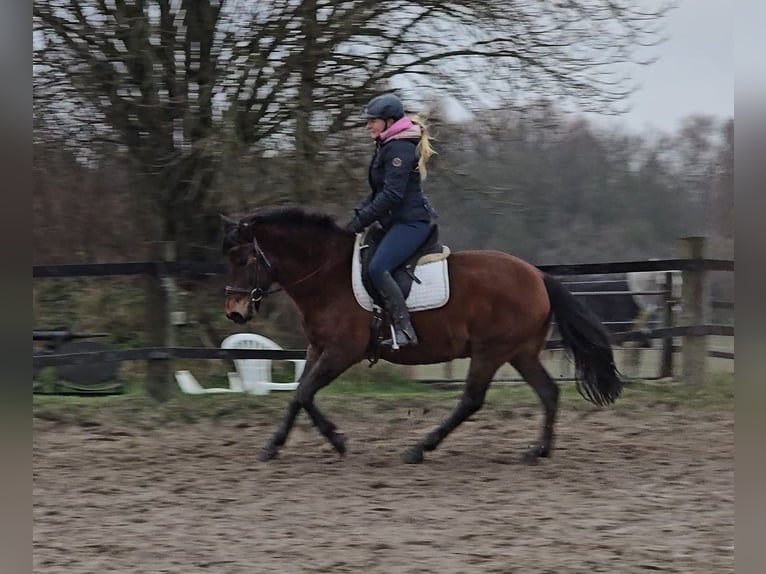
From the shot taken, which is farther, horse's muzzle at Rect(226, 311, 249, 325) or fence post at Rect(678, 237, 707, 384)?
fence post at Rect(678, 237, 707, 384)

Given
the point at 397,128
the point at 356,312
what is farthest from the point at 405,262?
the point at 397,128

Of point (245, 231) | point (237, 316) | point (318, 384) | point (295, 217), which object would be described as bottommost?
point (318, 384)

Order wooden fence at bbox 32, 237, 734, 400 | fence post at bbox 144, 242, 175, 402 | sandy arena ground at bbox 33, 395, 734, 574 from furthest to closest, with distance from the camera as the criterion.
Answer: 1. fence post at bbox 144, 242, 175, 402
2. wooden fence at bbox 32, 237, 734, 400
3. sandy arena ground at bbox 33, 395, 734, 574

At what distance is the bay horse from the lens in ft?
19.5

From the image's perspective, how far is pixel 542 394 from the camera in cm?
612

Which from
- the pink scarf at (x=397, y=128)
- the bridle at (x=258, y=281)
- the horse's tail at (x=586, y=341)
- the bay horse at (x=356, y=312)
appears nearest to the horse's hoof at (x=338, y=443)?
the bay horse at (x=356, y=312)

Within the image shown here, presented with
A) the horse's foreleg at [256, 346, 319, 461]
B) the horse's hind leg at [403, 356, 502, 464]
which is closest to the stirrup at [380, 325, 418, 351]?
the horse's hind leg at [403, 356, 502, 464]

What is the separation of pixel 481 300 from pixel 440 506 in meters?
1.59

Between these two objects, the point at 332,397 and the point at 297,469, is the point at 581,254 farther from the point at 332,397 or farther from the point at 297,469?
the point at 297,469

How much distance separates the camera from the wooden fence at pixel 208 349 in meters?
7.64

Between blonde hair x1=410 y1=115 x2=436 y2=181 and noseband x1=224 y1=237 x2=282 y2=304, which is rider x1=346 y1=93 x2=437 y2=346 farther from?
noseband x1=224 y1=237 x2=282 y2=304

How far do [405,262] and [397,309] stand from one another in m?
0.33

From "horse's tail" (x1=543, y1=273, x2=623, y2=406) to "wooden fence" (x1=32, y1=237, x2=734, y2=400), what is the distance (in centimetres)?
170

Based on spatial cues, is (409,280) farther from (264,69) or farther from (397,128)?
(264,69)
